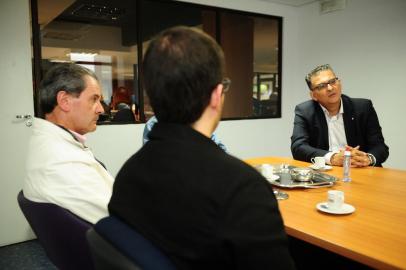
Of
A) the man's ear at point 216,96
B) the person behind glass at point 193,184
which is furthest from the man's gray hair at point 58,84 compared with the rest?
the man's ear at point 216,96

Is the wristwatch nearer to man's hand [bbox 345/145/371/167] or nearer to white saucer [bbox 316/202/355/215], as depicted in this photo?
man's hand [bbox 345/145/371/167]

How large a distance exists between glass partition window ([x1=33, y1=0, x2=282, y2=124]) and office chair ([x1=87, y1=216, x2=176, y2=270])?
8.35ft

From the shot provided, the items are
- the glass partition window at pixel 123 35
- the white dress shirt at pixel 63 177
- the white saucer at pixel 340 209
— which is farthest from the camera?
the glass partition window at pixel 123 35

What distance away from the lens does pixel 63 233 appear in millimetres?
1082

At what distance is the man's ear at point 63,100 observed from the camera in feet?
5.17

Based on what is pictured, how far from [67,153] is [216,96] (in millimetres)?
780

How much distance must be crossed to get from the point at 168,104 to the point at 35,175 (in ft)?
2.52

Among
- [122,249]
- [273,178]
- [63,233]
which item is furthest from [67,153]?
[273,178]

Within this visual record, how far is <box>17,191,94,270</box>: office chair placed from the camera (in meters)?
1.06

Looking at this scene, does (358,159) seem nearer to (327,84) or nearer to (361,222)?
(327,84)

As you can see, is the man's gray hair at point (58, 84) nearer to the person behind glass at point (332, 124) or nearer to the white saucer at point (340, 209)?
the white saucer at point (340, 209)

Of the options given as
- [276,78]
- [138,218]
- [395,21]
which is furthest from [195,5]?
[138,218]

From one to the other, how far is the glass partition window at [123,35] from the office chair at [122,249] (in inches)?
100

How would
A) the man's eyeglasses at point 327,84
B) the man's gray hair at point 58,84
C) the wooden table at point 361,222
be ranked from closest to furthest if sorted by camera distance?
the wooden table at point 361,222
the man's gray hair at point 58,84
the man's eyeglasses at point 327,84
